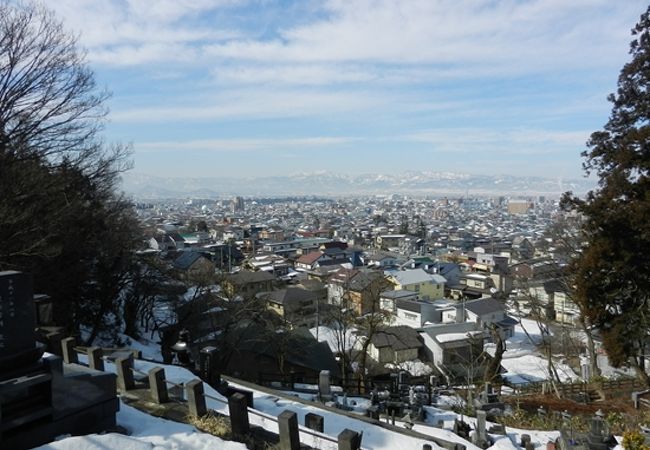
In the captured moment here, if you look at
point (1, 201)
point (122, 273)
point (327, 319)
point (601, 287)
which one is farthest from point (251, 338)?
point (601, 287)

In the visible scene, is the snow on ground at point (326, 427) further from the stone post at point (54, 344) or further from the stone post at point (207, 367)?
the stone post at point (54, 344)

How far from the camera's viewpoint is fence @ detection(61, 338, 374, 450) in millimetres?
4656

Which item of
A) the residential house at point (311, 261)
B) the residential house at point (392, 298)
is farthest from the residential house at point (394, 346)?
the residential house at point (311, 261)

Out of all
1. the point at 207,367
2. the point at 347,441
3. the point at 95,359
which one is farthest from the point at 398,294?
the point at 347,441

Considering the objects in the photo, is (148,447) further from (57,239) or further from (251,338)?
(251,338)

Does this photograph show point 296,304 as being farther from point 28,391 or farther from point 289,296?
point 28,391

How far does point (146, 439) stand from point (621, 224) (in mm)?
9944

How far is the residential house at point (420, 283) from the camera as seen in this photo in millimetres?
41750

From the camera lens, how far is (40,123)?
1109 centimetres

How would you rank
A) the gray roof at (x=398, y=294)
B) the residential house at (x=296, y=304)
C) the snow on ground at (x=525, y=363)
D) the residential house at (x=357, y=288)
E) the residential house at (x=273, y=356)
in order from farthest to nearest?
the gray roof at (x=398, y=294), the residential house at (x=357, y=288), the residential house at (x=296, y=304), the snow on ground at (x=525, y=363), the residential house at (x=273, y=356)

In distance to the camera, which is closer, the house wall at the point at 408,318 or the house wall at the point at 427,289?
the house wall at the point at 408,318

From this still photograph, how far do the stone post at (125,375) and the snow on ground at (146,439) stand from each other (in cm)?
86

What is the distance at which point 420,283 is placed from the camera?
4231 centimetres

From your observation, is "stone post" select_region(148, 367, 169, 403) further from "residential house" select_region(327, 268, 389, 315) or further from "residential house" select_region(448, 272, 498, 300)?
"residential house" select_region(448, 272, 498, 300)
